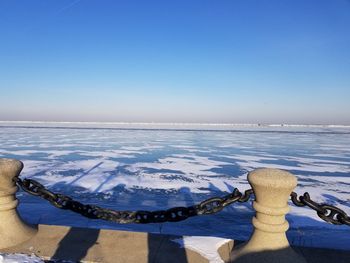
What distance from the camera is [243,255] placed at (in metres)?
2.24

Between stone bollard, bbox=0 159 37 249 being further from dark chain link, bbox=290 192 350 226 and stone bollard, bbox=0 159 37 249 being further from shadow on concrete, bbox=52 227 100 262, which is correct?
dark chain link, bbox=290 192 350 226

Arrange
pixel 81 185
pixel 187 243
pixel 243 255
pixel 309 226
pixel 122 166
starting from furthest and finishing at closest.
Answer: pixel 122 166
pixel 81 185
pixel 309 226
pixel 187 243
pixel 243 255

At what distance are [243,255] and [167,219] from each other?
2.29ft

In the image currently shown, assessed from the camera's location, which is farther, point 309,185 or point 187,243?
point 309,185

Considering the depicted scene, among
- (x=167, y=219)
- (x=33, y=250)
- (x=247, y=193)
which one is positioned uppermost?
(x=247, y=193)

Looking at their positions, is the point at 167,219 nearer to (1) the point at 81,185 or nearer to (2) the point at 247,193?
(2) the point at 247,193

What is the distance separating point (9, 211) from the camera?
109 inches

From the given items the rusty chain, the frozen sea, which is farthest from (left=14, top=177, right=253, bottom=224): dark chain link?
the frozen sea

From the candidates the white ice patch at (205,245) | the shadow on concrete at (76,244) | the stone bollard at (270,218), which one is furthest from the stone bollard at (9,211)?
the stone bollard at (270,218)

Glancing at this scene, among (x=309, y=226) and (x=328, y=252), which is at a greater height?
(x=328, y=252)

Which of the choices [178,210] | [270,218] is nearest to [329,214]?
[270,218]

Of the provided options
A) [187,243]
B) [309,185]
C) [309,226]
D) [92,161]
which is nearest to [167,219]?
[187,243]

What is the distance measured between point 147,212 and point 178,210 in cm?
28

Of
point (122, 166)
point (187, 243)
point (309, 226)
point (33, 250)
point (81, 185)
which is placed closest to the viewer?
point (33, 250)
